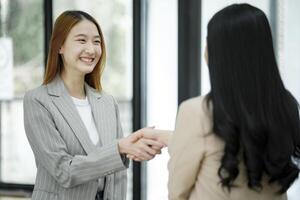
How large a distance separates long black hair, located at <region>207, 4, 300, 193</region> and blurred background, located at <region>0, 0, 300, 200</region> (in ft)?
5.62

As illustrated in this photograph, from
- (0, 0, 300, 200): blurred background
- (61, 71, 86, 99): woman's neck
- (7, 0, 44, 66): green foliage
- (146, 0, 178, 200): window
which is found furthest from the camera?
(7, 0, 44, 66): green foliage

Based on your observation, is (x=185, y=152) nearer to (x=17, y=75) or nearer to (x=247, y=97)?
(x=247, y=97)

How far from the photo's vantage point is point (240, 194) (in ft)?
3.61

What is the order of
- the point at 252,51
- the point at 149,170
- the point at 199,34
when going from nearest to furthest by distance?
the point at 252,51 < the point at 199,34 < the point at 149,170

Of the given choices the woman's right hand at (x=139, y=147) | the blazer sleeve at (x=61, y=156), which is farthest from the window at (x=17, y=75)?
the woman's right hand at (x=139, y=147)

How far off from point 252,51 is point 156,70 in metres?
1.96

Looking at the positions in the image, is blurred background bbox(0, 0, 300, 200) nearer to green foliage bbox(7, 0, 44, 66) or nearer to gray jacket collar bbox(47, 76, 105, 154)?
green foliage bbox(7, 0, 44, 66)

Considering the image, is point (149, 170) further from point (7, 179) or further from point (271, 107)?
point (271, 107)

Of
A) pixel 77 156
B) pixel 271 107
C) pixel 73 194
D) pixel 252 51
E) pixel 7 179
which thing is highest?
pixel 252 51

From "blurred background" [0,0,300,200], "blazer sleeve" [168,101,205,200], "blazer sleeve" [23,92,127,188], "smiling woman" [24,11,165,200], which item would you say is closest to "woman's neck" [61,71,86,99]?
"smiling woman" [24,11,165,200]

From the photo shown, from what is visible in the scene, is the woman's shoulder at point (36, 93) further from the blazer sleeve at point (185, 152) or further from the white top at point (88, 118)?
the blazer sleeve at point (185, 152)

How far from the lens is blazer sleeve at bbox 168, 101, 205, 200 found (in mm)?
1075

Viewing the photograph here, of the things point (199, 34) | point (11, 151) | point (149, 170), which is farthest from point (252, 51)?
point (11, 151)

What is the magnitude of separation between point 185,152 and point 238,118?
0.15 m
